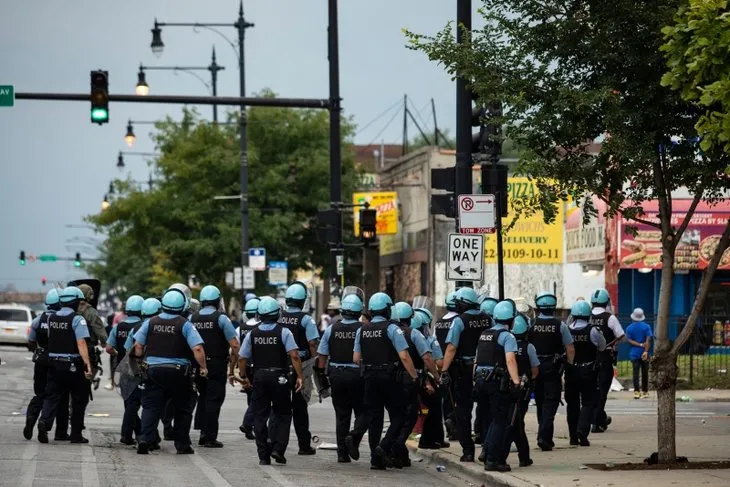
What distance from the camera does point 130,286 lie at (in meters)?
95.2

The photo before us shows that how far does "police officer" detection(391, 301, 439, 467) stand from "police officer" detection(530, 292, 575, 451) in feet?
6.43

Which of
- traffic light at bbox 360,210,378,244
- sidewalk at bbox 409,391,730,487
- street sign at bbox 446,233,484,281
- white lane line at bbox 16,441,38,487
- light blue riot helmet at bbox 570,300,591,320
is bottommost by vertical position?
sidewalk at bbox 409,391,730,487

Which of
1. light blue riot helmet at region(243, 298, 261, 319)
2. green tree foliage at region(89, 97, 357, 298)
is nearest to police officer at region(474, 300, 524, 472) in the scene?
light blue riot helmet at region(243, 298, 261, 319)

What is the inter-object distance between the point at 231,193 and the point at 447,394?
122ft

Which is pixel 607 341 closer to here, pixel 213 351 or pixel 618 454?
pixel 618 454

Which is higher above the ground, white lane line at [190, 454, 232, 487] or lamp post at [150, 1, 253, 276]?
lamp post at [150, 1, 253, 276]

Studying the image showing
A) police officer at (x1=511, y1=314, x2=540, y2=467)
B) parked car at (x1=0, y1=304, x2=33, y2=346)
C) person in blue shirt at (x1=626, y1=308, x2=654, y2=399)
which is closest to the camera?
police officer at (x1=511, y1=314, x2=540, y2=467)

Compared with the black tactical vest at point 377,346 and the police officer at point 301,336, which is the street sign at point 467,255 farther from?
the black tactical vest at point 377,346

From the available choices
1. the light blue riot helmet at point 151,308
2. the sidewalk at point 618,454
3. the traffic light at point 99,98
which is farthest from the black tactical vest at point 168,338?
the traffic light at point 99,98

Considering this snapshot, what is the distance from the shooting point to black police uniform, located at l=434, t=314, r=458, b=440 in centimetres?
1847

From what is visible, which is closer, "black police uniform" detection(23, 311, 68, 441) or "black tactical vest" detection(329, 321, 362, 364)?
"black tactical vest" detection(329, 321, 362, 364)

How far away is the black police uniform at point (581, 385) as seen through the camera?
18.6 m

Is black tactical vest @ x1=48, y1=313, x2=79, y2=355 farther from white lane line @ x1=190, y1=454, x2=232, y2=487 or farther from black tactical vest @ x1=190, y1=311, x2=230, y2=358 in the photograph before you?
white lane line @ x1=190, y1=454, x2=232, y2=487

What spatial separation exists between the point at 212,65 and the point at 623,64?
119ft
